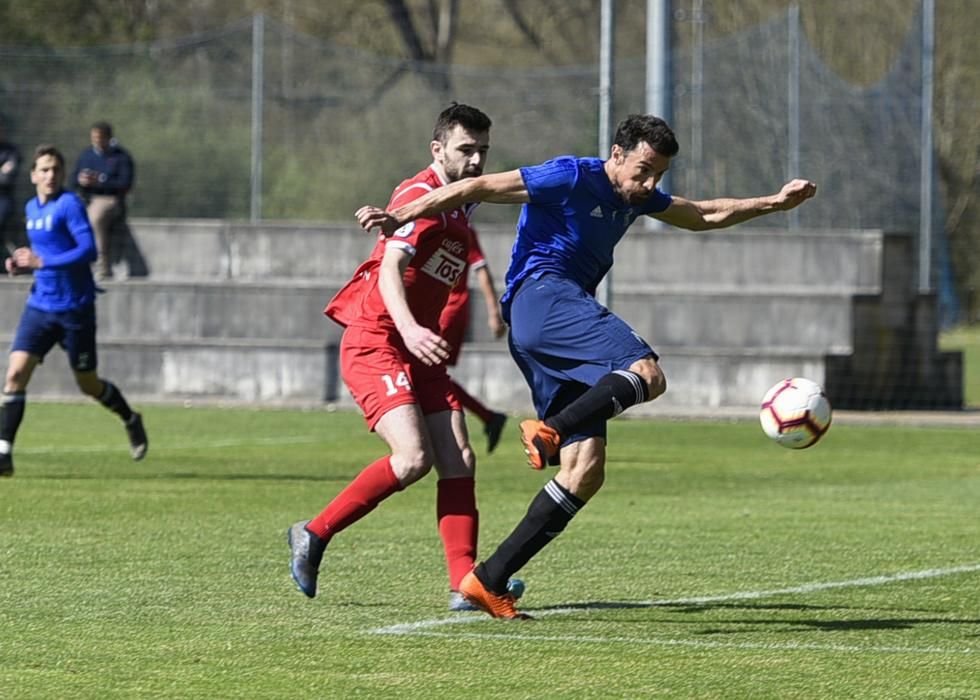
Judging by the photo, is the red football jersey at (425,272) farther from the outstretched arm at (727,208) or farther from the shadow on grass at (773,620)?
the shadow on grass at (773,620)

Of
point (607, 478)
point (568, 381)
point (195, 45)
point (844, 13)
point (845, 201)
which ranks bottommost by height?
point (607, 478)

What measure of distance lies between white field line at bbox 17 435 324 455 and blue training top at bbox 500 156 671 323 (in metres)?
8.28

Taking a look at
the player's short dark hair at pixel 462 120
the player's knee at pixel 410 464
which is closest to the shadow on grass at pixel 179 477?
the player's knee at pixel 410 464

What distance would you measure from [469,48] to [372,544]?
37702mm

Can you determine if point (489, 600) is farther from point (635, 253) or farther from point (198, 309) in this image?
point (198, 309)

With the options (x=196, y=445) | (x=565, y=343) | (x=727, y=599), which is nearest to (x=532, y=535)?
(x=565, y=343)

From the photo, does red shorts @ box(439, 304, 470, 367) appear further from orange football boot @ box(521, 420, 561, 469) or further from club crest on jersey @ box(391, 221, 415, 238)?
orange football boot @ box(521, 420, 561, 469)

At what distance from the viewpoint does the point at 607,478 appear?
46.6ft

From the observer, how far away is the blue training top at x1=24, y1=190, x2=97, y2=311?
1332cm

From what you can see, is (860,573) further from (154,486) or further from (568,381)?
(154,486)

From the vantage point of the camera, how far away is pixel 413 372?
813 cm

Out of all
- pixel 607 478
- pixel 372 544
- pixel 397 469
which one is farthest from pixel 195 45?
pixel 397 469

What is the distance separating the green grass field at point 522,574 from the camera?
6.40 m

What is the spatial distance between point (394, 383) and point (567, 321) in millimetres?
759
